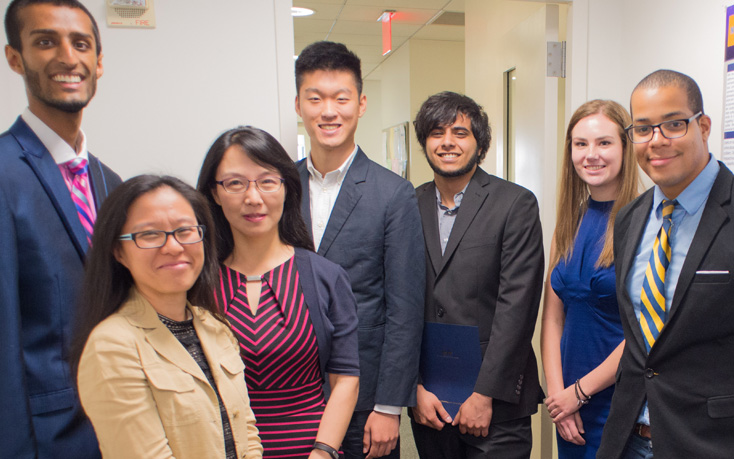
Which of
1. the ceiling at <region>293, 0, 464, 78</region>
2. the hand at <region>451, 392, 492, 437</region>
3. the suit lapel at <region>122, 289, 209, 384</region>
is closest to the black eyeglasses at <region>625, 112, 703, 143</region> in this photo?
the hand at <region>451, 392, 492, 437</region>

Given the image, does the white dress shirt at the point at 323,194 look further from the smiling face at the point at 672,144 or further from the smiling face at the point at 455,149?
the smiling face at the point at 672,144

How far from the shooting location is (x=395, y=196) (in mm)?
1637

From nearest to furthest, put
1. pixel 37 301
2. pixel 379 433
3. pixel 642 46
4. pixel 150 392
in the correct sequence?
pixel 150 392
pixel 37 301
pixel 379 433
pixel 642 46

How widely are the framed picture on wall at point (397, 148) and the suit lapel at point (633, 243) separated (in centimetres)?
479

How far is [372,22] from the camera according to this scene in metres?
5.40

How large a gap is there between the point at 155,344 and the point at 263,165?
51 centimetres

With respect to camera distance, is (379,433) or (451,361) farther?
(451,361)

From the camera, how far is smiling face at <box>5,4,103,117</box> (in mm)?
1156

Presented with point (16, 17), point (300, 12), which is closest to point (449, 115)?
point (16, 17)

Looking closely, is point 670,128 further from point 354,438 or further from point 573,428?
point 354,438

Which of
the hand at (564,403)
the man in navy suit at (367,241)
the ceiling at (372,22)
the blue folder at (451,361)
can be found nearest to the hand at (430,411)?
the blue folder at (451,361)

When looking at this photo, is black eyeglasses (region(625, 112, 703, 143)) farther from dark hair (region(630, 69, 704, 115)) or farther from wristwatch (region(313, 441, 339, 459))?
wristwatch (region(313, 441, 339, 459))

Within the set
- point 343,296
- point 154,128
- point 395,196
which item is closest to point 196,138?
point 154,128

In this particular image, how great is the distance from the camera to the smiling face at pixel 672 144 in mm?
1289
